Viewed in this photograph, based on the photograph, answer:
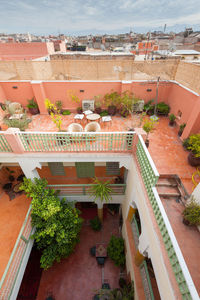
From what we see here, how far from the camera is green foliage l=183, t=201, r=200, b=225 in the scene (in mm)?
4690

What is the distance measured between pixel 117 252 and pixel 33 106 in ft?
39.7

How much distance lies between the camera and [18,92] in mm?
12062

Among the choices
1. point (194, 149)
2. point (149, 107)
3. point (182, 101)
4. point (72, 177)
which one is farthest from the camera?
point (149, 107)

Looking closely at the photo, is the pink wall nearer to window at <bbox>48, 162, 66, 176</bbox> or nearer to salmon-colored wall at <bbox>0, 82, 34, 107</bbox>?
salmon-colored wall at <bbox>0, 82, 34, 107</bbox>

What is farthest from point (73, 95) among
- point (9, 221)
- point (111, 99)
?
point (9, 221)

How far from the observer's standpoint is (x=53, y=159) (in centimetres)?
755

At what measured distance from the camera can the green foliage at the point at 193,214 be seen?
4690 mm

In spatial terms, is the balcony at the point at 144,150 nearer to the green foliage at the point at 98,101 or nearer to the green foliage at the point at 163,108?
the green foliage at the point at 163,108

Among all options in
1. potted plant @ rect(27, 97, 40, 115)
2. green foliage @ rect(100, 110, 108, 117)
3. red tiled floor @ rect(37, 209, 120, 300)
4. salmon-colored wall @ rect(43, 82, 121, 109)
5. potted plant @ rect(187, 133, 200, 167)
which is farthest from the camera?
potted plant @ rect(27, 97, 40, 115)

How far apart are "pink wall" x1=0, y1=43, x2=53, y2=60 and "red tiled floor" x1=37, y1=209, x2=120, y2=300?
1130 inches

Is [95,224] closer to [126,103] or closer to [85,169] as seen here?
[85,169]

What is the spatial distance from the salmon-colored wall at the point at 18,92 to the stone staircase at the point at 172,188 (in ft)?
38.5

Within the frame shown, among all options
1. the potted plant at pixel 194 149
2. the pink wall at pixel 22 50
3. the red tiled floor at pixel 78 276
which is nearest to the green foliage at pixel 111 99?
the potted plant at pixel 194 149

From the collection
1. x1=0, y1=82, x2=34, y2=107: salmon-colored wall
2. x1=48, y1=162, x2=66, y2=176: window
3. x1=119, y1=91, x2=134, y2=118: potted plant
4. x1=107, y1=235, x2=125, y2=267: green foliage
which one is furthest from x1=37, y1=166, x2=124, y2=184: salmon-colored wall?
x1=0, y1=82, x2=34, y2=107: salmon-colored wall
